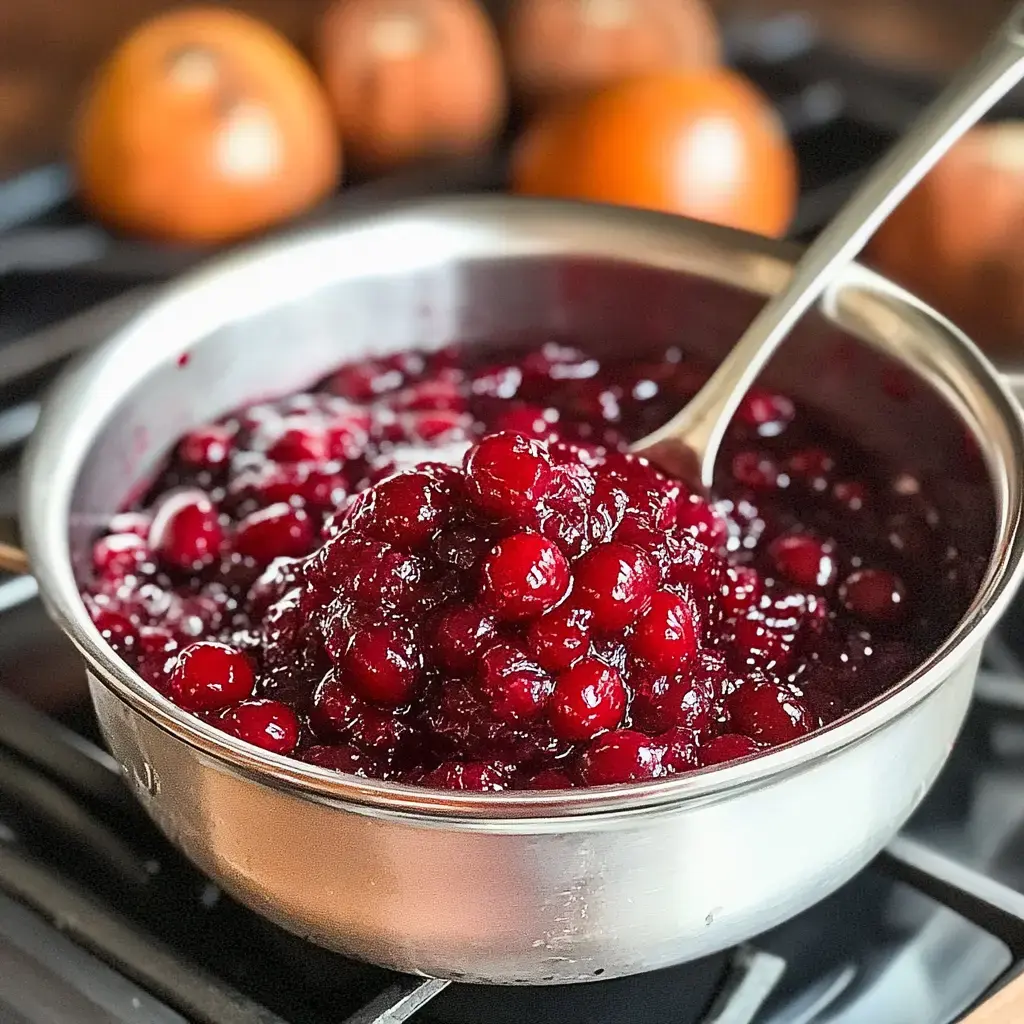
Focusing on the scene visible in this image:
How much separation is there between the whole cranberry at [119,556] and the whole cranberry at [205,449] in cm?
8

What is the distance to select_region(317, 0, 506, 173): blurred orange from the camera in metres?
1.10

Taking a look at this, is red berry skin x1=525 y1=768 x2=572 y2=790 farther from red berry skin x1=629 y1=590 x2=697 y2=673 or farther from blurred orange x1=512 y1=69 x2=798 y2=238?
blurred orange x1=512 y1=69 x2=798 y2=238

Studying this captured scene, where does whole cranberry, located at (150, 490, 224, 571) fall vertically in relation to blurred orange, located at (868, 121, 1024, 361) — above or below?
below

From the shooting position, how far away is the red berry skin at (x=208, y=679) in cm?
56

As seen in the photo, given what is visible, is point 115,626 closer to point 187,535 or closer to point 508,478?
point 187,535

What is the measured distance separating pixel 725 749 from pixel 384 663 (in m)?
0.14

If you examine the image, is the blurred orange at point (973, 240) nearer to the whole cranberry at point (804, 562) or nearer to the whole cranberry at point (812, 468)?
the whole cranberry at point (812, 468)

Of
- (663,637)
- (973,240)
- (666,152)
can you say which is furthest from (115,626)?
(973,240)

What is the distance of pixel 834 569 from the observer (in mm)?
671

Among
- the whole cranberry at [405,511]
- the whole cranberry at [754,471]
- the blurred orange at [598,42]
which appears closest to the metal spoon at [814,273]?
the whole cranberry at [754,471]

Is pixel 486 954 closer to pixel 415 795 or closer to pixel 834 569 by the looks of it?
pixel 415 795

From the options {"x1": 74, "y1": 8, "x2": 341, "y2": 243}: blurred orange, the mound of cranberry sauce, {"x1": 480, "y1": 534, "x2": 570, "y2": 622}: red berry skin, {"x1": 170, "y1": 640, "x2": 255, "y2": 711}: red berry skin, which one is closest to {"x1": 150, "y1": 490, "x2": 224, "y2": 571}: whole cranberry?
the mound of cranberry sauce

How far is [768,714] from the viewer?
54 cm

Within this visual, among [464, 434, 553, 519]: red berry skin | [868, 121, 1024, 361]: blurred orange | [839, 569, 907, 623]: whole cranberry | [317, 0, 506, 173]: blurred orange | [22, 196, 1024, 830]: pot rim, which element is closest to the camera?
[22, 196, 1024, 830]: pot rim
